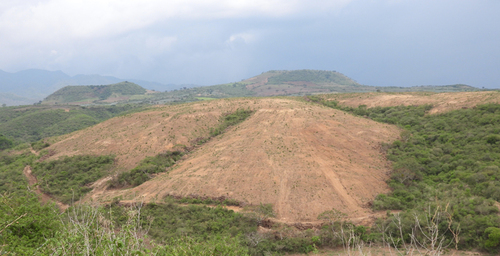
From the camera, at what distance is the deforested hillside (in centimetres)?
2458

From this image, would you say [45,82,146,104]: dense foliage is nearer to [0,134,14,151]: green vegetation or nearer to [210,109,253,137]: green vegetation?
[0,134,14,151]: green vegetation

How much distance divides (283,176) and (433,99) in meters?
33.4

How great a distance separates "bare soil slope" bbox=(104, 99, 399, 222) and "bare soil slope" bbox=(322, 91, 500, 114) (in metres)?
10.2

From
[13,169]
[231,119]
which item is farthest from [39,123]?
[231,119]

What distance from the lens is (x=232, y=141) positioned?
114ft

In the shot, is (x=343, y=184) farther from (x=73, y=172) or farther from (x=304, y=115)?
(x=73, y=172)

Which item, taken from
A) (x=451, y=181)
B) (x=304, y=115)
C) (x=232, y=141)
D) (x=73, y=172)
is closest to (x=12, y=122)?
(x=73, y=172)

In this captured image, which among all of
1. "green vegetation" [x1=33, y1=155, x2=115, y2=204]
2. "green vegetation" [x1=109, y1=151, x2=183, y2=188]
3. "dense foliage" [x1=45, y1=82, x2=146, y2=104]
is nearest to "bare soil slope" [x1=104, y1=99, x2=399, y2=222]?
"green vegetation" [x1=109, y1=151, x2=183, y2=188]

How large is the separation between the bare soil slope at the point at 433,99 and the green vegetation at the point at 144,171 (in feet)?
122

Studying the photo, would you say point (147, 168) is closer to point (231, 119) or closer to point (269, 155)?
point (269, 155)

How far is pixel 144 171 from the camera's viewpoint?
30797 mm

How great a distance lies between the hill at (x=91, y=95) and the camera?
15525 cm

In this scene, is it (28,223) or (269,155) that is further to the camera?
(269,155)

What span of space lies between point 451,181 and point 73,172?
3925cm
